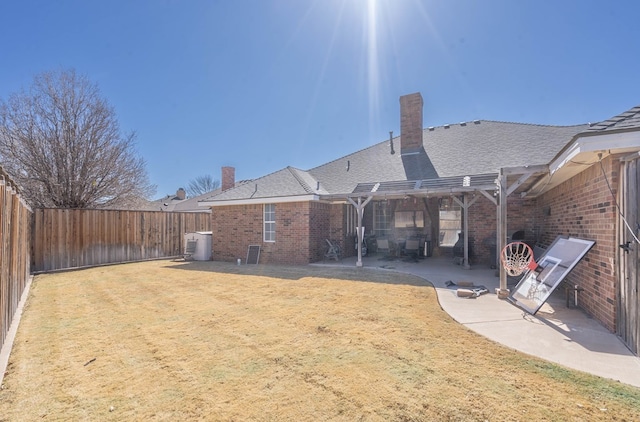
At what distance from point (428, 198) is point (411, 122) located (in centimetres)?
364

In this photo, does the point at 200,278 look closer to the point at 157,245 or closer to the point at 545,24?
the point at 157,245

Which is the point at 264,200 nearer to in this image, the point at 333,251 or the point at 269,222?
the point at 269,222

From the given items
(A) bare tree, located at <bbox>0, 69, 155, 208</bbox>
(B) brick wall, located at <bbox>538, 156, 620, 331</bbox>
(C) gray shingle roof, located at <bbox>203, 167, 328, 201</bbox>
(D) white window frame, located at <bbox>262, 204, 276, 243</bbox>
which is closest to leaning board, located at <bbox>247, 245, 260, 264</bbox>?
(D) white window frame, located at <bbox>262, 204, 276, 243</bbox>

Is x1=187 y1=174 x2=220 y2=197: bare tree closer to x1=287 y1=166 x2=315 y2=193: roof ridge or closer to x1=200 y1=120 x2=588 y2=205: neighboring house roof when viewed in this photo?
x1=200 y1=120 x2=588 y2=205: neighboring house roof

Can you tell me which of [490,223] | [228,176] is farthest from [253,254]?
[490,223]

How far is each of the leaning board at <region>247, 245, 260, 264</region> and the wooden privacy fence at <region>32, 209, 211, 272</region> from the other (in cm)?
486

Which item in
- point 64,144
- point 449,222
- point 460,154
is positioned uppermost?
point 64,144

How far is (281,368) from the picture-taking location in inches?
125

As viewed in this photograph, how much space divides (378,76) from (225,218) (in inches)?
335

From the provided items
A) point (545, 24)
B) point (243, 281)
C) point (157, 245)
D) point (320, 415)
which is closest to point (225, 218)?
point (157, 245)

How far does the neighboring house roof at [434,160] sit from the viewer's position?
10.3m

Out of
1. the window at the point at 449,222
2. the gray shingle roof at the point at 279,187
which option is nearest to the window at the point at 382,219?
the window at the point at 449,222

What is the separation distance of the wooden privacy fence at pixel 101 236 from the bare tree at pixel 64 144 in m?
4.13

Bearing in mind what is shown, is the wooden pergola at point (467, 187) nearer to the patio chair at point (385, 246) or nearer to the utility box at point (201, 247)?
the patio chair at point (385, 246)
